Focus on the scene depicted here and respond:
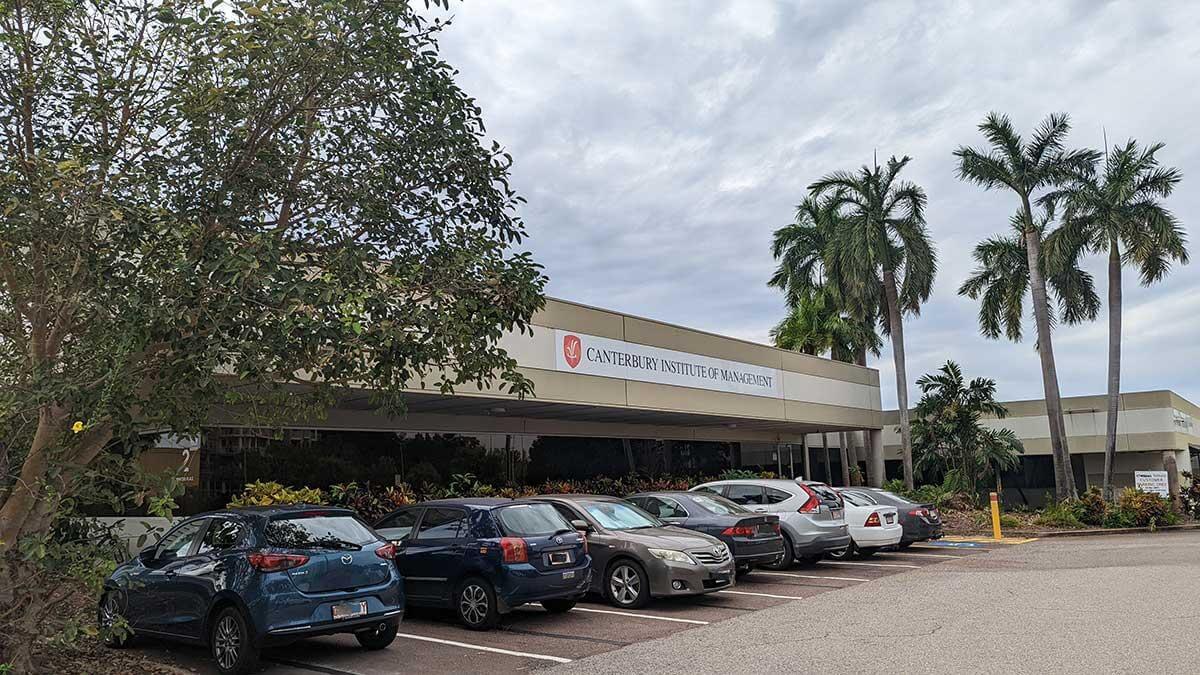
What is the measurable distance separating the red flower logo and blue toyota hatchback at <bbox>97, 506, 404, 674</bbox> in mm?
10670

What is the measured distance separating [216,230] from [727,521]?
9.04 metres

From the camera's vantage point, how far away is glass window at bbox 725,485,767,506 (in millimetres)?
17094

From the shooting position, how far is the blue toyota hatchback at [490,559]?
35.6 feet

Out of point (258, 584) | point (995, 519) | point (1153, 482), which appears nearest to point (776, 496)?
point (995, 519)

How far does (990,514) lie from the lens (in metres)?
27.0

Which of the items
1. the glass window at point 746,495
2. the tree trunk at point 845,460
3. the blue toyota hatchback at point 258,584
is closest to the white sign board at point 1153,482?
the tree trunk at point 845,460

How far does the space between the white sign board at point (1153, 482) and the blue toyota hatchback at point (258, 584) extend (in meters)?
25.9

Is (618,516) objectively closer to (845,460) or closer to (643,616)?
(643,616)

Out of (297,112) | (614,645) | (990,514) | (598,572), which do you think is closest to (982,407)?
(990,514)

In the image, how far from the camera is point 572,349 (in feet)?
Result: 66.6

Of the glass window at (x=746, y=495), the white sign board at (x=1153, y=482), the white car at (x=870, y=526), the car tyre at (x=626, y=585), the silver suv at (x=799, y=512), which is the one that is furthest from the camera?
the white sign board at (x=1153, y=482)

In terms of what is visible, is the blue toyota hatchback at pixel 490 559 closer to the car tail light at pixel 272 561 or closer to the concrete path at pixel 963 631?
the concrete path at pixel 963 631

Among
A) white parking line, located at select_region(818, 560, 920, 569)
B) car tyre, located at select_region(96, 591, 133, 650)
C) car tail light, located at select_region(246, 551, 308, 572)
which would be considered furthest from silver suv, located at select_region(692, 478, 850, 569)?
car tyre, located at select_region(96, 591, 133, 650)

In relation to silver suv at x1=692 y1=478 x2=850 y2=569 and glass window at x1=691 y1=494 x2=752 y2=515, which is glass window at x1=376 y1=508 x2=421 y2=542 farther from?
silver suv at x1=692 y1=478 x2=850 y2=569
